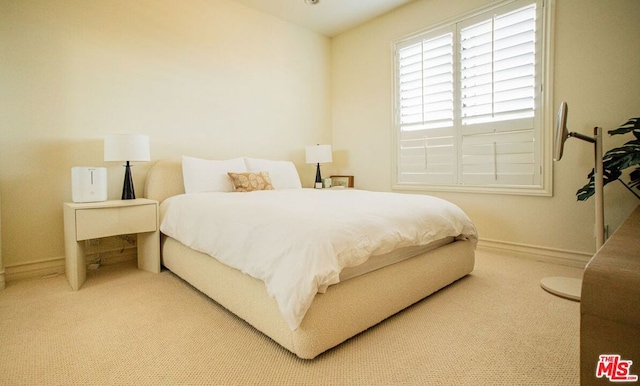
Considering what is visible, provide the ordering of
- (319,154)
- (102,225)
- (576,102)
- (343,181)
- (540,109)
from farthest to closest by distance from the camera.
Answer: (343,181)
(319,154)
(540,109)
(576,102)
(102,225)

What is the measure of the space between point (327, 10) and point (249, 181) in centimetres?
243

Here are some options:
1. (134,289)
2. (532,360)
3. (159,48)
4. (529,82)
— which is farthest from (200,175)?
(529,82)

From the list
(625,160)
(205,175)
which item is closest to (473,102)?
(625,160)

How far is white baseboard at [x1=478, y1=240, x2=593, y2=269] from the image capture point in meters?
2.56

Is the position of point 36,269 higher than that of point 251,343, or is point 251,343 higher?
point 36,269

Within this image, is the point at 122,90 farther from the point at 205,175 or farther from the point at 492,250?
the point at 492,250

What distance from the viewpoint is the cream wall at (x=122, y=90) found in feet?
7.63

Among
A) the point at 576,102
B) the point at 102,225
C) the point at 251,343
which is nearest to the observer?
the point at 251,343

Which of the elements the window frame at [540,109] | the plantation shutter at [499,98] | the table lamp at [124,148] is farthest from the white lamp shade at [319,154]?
the table lamp at [124,148]

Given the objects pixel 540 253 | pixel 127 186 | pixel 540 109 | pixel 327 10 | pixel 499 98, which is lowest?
pixel 540 253

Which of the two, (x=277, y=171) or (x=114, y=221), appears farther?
(x=277, y=171)

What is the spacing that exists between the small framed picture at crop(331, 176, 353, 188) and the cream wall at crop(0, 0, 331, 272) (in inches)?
29.3

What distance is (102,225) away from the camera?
2186 mm

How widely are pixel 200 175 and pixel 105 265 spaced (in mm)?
1160
